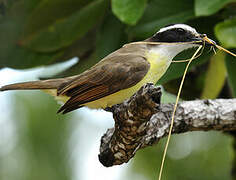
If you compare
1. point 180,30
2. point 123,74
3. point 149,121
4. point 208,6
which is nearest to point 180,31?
point 180,30

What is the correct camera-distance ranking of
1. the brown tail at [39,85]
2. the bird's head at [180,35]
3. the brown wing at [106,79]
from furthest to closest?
the brown tail at [39,85]
the bird's head at [180,35]
the brown wing at [106,79]

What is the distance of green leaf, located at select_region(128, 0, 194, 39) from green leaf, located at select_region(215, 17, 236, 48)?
0.36 metres

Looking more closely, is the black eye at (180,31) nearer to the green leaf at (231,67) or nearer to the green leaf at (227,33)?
the green leaf at (227,33)

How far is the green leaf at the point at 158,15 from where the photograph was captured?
299 centimetres

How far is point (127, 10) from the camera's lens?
2783 mm

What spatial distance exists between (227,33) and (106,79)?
684 mm

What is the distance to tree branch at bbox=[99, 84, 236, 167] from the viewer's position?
2.00 meters

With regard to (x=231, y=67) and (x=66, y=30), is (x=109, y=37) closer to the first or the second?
(x=66, y=30)

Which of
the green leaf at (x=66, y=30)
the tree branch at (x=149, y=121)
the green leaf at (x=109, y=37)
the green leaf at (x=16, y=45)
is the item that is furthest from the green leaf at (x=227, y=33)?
the green leaf at (x=16, y=45)

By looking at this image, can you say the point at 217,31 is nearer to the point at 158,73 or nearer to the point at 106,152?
the point at 158,73

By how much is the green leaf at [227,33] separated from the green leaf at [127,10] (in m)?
0.45

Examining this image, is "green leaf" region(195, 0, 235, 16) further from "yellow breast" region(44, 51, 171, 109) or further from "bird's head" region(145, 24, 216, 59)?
"yellow breast" region(44, 51, 171, 109)

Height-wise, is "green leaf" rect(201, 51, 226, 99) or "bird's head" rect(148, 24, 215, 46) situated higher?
"bird's head" rect(148, 24, 215, 46)

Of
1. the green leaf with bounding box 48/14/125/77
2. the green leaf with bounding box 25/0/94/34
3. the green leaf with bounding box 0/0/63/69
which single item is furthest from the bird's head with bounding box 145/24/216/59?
the green leaf with bounding box 0/0/63/69
